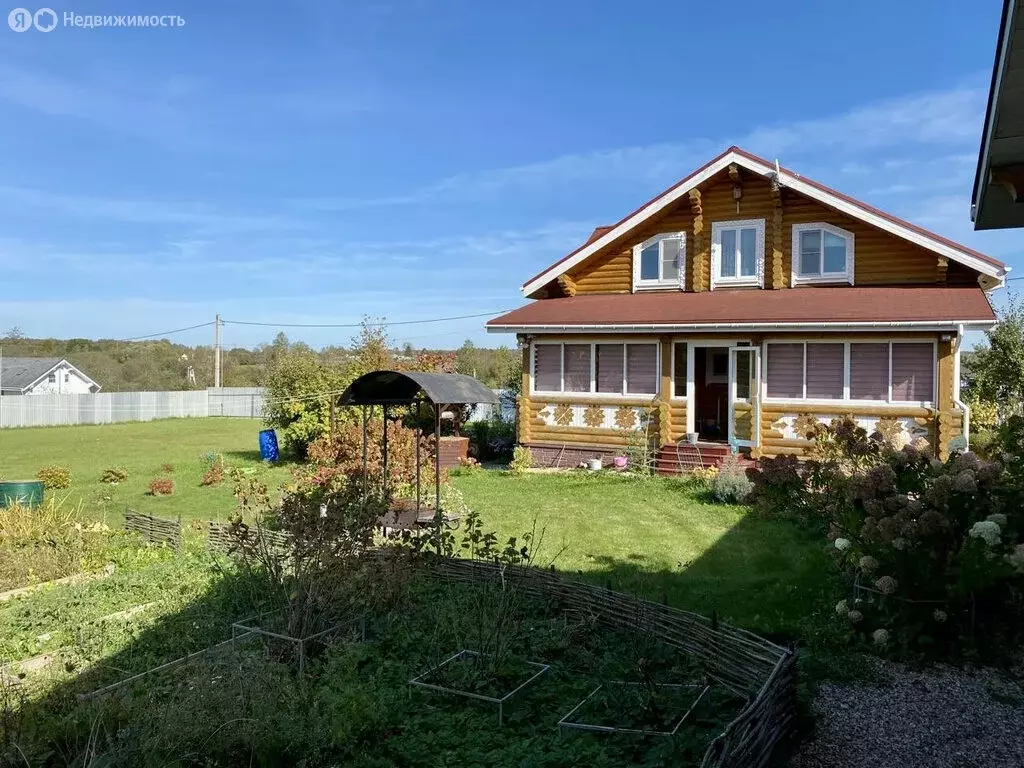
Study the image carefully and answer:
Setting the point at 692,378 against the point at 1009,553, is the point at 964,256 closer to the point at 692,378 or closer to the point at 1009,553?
the point at 692,378

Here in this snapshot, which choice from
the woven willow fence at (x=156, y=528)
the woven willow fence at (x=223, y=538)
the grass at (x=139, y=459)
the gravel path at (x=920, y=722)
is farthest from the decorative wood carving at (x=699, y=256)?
the gravel path at (x=920, y=722)

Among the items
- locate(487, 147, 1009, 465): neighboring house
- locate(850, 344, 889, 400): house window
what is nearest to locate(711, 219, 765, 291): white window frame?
locate(487, 147, 1009, 465): neighboring house

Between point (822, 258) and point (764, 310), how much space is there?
8.55 ft

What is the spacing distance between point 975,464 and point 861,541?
1019 millimetres

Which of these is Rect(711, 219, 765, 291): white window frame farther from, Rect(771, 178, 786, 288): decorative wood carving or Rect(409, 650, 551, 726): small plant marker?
Rect(409, 650, 551, 726): small plant marker

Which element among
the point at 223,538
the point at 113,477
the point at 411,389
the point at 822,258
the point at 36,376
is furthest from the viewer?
the point at 36,376

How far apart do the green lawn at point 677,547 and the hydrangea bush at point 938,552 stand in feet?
2.47

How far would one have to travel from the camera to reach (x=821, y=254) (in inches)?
642

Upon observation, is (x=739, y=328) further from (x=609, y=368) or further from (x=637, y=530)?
(x=637, y=530)

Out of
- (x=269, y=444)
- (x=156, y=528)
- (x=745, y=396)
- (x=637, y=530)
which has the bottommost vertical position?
(x=637, y=530)

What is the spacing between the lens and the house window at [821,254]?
16.1 meters

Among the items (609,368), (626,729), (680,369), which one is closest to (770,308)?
(680,369)

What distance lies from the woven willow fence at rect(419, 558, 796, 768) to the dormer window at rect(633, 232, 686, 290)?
40.2ft

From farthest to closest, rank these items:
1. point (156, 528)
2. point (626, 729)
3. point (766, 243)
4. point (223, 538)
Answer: point (766, 243)
point (156, 528)
point (223, 538)
point (626, 729)
